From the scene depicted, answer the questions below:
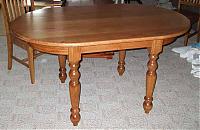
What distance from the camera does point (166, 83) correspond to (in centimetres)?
268

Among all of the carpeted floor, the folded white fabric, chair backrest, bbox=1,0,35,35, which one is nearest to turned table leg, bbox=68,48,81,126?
the carpeted floor

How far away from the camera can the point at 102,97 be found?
2.43m

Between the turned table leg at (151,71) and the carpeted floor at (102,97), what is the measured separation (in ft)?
0.34

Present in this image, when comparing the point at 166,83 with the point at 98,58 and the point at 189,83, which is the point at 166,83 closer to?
the point at 189,83

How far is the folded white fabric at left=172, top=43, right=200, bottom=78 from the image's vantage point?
9.49ft

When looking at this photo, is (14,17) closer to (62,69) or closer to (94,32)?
(62,69)

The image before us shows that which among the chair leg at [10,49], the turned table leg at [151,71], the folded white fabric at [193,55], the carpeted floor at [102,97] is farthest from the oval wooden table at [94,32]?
the folded white fabric at [193,55]

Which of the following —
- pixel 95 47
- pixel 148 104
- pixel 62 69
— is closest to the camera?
pixel 95 47

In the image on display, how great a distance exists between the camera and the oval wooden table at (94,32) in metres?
1.71

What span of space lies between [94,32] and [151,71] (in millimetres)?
548

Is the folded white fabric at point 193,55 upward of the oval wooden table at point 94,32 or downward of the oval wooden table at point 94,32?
downward

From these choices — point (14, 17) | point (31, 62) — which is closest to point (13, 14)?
point (14, 17)

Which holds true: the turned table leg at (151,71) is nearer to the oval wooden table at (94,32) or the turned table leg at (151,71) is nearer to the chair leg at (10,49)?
the oval wooden table at (94,32)

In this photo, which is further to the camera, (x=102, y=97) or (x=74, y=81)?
(x=102, y=97)
